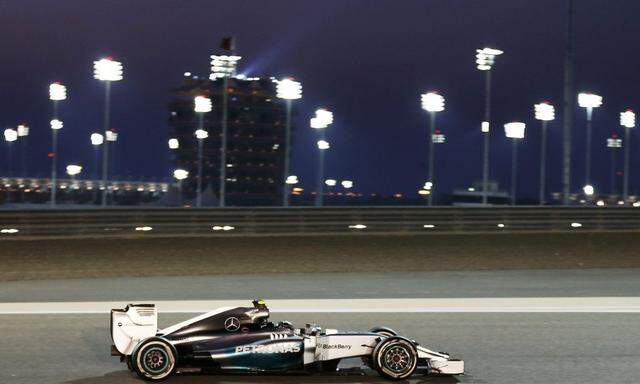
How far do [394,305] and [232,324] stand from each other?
5.07 metres

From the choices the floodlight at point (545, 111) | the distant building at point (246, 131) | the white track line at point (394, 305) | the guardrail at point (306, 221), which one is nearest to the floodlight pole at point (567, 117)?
the guardrail at point (306, 221)

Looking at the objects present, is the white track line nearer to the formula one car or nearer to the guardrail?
the formula one car

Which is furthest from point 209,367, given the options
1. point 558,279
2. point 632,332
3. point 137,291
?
point 558,279

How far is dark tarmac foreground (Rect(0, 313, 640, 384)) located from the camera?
7.15m

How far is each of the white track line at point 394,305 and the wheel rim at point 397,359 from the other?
4.20 metres

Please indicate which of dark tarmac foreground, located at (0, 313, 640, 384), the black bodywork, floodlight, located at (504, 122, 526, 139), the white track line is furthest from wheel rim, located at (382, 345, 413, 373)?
floodlight, located at (504, 122, 526, 139)

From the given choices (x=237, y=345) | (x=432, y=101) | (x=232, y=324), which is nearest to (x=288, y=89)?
(x=432, y=101)

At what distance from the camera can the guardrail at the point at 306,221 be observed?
2053cm

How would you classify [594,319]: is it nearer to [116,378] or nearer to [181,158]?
[116,378]

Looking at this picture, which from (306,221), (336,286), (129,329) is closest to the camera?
(129,329)

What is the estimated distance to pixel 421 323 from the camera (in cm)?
1010

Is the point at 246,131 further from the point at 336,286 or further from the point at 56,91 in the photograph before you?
the point at 336,286

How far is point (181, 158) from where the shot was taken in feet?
386

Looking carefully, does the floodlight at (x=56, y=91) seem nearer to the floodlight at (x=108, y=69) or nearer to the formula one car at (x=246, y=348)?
the floodlight at (x=108, y=69)
